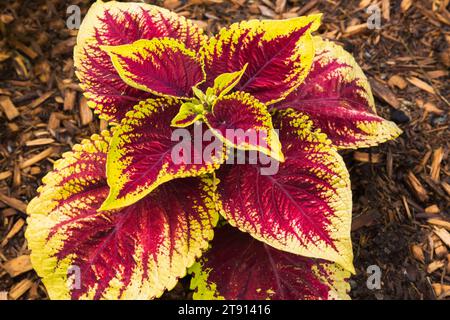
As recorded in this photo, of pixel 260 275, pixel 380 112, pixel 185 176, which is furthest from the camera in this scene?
pixel 380 112

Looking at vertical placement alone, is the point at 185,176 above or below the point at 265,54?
below

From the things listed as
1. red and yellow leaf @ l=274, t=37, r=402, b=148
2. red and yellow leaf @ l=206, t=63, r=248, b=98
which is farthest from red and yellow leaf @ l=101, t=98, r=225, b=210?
red and yellow leaf @ l=274, t=37, r=402, b=148

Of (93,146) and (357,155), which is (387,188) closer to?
(357,155)

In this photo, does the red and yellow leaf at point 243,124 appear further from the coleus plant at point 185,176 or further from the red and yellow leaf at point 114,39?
the red and yellow leaf at point 114,39

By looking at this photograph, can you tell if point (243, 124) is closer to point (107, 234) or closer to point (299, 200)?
point (299, 200)

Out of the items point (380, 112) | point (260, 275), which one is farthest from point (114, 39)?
point (380, 112)
